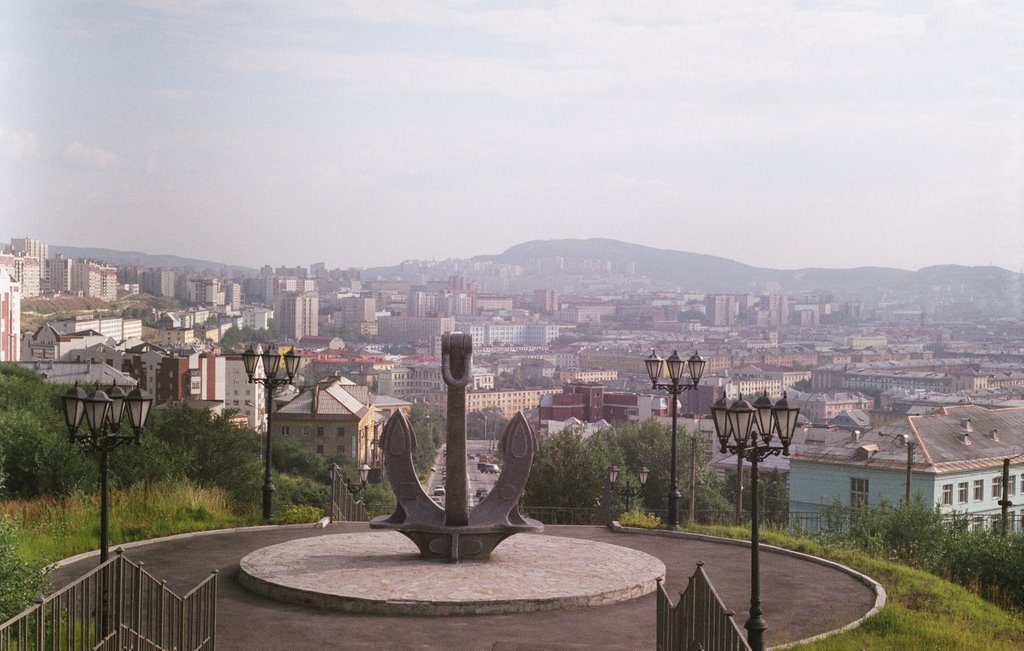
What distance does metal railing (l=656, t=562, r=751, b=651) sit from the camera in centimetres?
619

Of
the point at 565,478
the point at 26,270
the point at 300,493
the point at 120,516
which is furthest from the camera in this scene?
the point at 26,270

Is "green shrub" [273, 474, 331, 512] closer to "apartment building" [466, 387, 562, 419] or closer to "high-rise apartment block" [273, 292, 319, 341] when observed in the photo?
"apartment building" [466, 387, 562, 419]

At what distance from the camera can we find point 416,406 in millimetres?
98500

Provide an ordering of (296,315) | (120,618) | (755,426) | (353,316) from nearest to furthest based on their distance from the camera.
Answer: (120,618) < (755,426) < (296,315) < (353,316)

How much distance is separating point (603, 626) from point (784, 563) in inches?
142

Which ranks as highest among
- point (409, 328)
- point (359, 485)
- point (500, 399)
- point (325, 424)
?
point (359, 485)

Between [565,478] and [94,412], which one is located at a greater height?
[94,412]

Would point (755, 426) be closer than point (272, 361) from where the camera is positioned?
Yes

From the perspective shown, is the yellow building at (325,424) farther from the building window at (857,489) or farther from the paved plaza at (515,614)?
the paved plaza at (515,614)

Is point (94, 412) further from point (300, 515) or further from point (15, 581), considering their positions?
point (300, 515)

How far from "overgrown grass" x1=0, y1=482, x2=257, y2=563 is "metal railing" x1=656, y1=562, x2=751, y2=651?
6.58m

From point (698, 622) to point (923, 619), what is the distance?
3.36 m

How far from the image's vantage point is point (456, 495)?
11.5 m

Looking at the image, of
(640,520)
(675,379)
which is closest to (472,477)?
(640,520)
